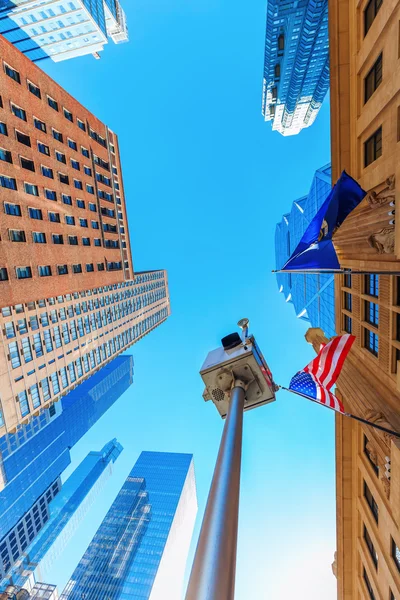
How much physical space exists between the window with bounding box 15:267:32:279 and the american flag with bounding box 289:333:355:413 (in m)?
33.4

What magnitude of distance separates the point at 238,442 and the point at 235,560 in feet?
6.83

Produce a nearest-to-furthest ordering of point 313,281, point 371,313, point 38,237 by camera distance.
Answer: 1. point 371,313
2. point 38,237
3. point 313,281

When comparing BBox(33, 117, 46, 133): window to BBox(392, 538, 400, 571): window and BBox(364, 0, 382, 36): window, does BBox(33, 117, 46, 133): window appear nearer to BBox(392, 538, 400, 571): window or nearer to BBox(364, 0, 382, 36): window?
BBox(364, 0, 382, 36): window

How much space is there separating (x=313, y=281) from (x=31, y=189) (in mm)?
63010

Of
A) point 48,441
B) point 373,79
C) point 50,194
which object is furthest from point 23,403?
point 48,441

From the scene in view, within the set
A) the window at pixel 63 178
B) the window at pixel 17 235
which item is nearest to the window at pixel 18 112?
the window at pixel 63 178

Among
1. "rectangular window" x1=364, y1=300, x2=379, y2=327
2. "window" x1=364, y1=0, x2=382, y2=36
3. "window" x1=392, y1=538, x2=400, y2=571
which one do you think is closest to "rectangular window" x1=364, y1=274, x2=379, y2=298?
"rectangular window" x1=364, y1=300, x2=379, y2=327

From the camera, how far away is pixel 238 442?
200 inches

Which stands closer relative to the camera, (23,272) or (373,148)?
(373,148)

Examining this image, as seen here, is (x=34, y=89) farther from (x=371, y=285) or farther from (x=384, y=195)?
(x=371, y=285)

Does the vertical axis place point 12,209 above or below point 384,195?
above

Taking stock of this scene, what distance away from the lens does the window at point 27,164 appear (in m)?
36.5

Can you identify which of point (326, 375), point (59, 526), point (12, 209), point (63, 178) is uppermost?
point (63, 178)

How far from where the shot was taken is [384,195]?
13.9m
